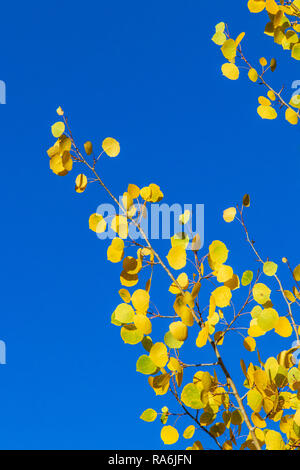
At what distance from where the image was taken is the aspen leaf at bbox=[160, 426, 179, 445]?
1.03m

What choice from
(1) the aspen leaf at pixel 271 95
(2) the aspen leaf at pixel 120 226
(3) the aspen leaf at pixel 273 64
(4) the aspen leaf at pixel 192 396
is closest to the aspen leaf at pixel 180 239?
(2) the aspen leaf at pixel 120 226

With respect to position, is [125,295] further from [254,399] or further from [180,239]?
[254,399]

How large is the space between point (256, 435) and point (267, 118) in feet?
3.63

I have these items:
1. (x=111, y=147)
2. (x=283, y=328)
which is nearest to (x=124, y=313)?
(x=283, y=328)

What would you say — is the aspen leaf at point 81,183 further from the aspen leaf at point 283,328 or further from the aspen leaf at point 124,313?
the aspen leaf at point 283,328

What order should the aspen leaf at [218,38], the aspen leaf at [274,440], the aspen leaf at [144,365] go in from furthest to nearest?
1. the aspen leaf at [218,38]
2. the aspen leaf at [144,365]
3. the aspen leaf at [274,440]

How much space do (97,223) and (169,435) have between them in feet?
1.86

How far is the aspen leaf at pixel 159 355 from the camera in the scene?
3.33 feet

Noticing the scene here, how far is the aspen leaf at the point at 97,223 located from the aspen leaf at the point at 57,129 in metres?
0.27

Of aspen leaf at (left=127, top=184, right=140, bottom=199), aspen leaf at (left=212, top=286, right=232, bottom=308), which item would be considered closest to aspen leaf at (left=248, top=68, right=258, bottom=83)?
aspen leaf at (left=127, top=184, right=140, bottom=199)

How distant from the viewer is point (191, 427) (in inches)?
44.3

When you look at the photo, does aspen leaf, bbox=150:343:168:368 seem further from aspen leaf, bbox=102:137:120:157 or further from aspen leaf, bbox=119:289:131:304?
aspen leaf, bbox=102:137:120:157

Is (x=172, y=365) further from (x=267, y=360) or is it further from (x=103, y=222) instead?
(x=103, y=222)
